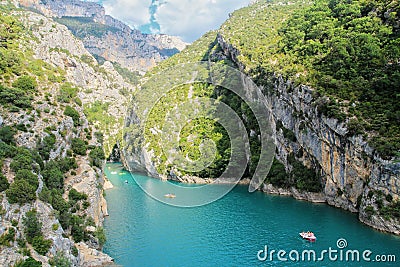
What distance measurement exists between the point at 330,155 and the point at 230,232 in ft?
62.1

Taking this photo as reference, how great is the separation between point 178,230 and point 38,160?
18002 mm

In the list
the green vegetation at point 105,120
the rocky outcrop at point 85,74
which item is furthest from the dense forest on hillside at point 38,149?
the green vegetation at point 105,120

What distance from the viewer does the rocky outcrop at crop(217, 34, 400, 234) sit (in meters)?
37.8

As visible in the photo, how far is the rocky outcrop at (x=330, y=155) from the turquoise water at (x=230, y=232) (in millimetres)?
1885

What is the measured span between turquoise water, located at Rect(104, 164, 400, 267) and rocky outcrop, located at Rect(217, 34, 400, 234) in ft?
6.18

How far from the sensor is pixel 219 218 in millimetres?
44812

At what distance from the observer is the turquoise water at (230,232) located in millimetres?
32219

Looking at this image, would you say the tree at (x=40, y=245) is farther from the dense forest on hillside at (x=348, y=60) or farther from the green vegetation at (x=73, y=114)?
the dense forest on hillside at (x=348, y=60)

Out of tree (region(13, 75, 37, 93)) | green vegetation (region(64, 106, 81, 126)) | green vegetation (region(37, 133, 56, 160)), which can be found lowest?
green vegetation (region(37, 133, 56, 160))

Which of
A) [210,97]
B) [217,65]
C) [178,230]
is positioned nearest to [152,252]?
[178,230]

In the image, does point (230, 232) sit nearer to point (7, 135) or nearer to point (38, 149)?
point (38, 149)

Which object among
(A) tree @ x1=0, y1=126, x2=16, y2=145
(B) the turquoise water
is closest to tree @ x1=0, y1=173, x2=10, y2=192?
(A) tree @ x1=0, y1=126, x2=16, y2=145

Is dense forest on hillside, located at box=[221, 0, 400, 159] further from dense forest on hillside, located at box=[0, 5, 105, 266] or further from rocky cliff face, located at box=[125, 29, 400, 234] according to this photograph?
dense forest on hillside, located at box=[0, 5, 105, 266]

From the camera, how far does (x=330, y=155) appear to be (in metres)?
47.1
